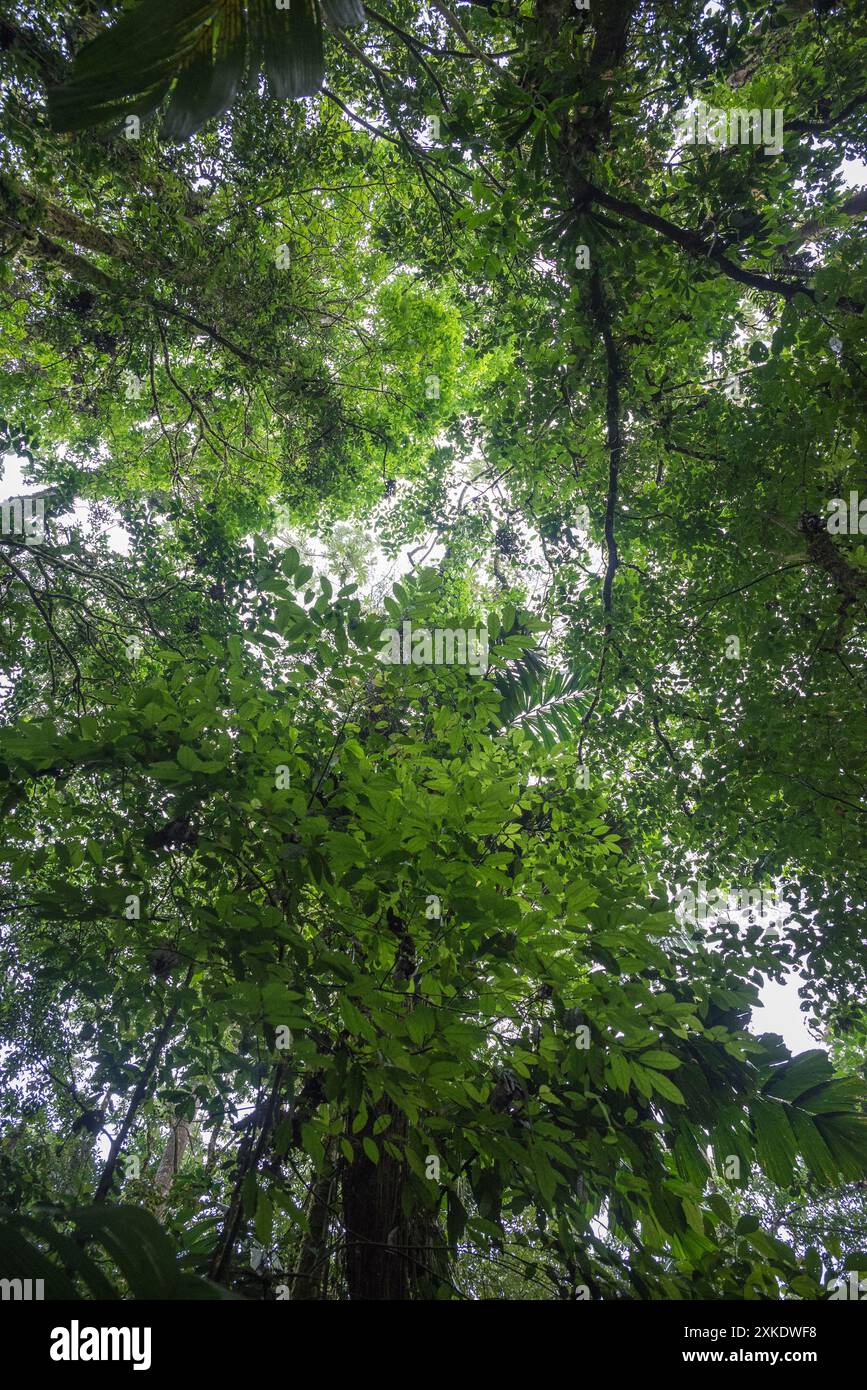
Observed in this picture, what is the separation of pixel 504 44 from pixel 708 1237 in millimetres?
8371

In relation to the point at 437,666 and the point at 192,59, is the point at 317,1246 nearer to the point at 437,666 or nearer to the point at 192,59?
the point at 437,666

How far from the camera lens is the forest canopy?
2207 millimetres

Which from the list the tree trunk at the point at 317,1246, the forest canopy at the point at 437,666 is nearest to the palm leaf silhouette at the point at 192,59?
the forest canopy at the point at 437,666

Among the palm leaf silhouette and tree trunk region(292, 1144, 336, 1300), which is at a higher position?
the palm leaf silhouette

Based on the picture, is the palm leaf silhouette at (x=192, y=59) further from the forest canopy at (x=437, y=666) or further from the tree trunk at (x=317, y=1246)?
the tree trunk at (x=317, y=1246)

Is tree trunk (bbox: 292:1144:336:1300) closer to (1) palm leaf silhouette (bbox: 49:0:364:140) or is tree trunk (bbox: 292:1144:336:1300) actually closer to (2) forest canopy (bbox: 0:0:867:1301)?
(2) forest canopy (bbox: 0:0:867:1301)

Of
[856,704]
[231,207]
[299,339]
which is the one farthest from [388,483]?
[856,704]

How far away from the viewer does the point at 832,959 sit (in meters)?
4.77

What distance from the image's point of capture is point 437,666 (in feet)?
12.6

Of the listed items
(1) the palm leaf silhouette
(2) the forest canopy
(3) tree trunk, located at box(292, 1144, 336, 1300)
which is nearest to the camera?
(1) the palm leaf silhouette

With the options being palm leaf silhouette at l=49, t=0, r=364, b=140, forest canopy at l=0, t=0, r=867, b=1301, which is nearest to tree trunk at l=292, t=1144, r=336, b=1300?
forest canopy at l=0, t=0, r=867, b=1301

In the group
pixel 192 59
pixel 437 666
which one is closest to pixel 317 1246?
pixel 437 666

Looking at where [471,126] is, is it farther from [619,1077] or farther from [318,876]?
[619,1077]

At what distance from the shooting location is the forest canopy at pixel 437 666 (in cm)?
221
